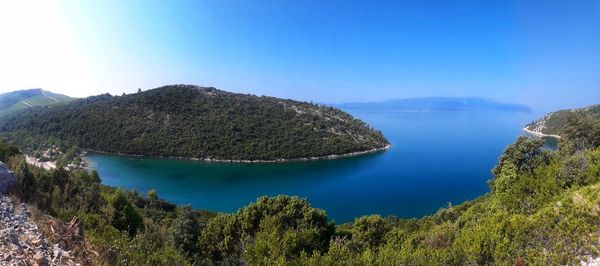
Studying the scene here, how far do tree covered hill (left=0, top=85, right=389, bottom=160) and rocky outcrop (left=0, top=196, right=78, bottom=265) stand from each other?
67.0m

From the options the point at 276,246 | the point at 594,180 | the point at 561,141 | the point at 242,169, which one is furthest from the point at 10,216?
the point at 242,169

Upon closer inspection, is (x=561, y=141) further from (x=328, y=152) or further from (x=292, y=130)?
(x=292, y=130)

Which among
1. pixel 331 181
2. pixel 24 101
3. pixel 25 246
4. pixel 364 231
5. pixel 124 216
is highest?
pixel 24 101

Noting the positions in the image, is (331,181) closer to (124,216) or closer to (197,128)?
(197,128)

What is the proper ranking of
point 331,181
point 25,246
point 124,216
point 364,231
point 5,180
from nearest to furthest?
point 25,246 → point 5,180 → point 124,216 → point 364,231 → point 331,181

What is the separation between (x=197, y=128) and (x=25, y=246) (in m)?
79.8

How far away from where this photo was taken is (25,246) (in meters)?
5.86

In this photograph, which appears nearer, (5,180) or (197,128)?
(5,180)

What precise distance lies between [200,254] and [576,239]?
11823mm

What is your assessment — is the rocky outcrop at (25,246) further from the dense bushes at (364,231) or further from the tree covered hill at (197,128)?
the tree covered hill at (197,128)

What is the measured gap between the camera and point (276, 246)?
915 centimetres

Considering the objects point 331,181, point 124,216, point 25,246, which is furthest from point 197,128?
point 25,246

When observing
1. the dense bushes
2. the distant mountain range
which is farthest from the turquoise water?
the distant mountain range

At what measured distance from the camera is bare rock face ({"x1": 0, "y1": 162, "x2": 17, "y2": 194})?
9.58m
